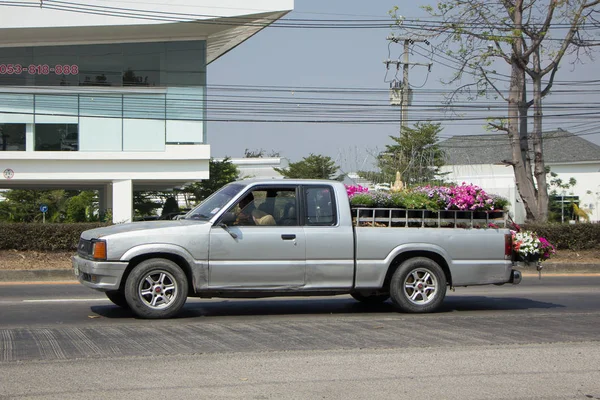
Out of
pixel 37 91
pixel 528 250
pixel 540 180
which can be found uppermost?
pixel 37 91

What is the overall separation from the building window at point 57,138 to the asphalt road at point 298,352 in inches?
830

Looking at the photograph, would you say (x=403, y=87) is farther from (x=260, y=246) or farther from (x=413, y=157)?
(x=260, y=246)

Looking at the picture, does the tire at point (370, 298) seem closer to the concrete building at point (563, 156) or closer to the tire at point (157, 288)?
the tire at point (157, 288)

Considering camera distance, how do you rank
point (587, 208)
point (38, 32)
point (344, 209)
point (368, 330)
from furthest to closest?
point (587, 208)
point (38, 32)
point (344, 209)
point (368, 330)

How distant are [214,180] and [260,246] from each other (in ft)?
104

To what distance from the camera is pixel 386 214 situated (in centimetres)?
1023

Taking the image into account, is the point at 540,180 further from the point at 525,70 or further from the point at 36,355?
the point at 36,355

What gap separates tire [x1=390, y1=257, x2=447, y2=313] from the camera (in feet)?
33.1

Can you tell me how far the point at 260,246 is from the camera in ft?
31.4

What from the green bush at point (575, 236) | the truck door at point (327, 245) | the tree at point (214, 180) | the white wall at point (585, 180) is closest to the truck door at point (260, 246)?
the truck door at point (327, 245)

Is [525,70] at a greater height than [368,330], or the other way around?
[525,70]

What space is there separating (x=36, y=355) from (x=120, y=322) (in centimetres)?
199

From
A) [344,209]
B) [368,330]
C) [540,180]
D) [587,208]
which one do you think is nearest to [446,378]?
[368,330]

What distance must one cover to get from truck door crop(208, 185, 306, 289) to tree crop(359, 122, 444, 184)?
18995mm
